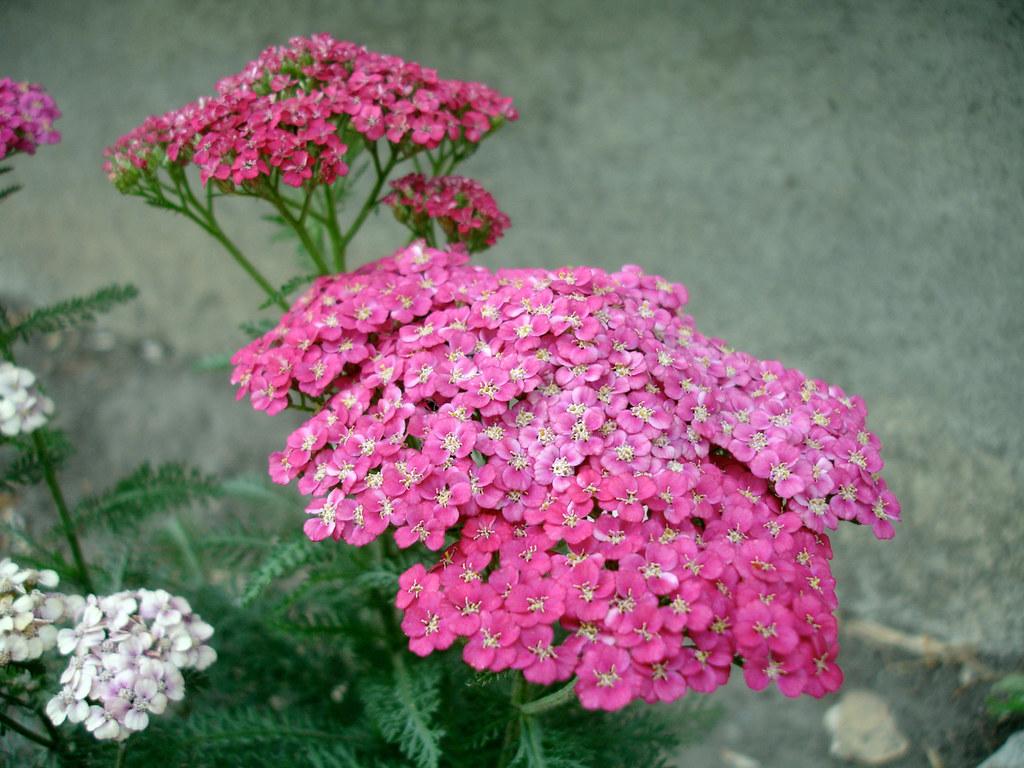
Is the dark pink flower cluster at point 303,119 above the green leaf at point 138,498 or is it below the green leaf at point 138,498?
above

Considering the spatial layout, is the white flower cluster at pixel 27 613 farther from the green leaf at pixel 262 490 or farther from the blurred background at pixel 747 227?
the blurred background at pixel 747 227

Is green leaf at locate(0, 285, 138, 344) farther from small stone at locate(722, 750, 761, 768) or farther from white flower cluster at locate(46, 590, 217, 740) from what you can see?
small stone at locate(722, 750, 761, 768)

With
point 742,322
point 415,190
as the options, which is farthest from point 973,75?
point 415,190

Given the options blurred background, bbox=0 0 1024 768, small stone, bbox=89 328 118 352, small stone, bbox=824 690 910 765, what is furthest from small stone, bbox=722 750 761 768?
small stone, bbox=89 328 118 352

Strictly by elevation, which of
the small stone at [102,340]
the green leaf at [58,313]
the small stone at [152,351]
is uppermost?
the green leaf at [58,313]

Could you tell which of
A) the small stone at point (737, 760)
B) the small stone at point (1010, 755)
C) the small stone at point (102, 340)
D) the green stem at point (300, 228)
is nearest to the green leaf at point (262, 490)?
the green stem at point (300, 228)

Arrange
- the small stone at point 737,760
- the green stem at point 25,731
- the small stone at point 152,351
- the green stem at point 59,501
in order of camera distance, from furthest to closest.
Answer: the small stone at point 152,351 → the small stone at point 737,760 → the green stem at point 59,501 → the green stem at point 25,731

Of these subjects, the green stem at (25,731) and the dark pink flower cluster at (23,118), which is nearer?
the green stem at (25,731)
